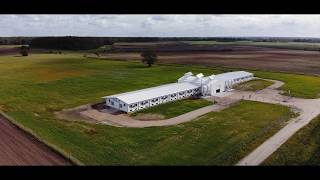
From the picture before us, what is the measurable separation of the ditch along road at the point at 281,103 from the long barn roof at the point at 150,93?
2.48 meters

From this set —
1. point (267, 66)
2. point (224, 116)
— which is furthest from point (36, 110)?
point (267, 66)

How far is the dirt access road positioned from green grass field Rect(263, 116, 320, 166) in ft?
17.2

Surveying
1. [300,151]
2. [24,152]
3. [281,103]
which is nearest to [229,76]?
[281,103]

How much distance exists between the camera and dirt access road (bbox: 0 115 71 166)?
7816 millimetres

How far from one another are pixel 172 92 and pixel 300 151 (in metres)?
7.44

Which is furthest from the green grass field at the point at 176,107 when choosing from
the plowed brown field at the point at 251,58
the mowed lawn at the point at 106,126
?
the plowed brown field at the point at 251,58

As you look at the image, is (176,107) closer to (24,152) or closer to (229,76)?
(229,76)

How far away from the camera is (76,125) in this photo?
448 inches

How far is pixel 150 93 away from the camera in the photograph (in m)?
14.9

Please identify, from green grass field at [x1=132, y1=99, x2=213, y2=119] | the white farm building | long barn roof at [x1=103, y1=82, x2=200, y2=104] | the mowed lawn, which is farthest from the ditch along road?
long barn roof at [x1=103, y1=82, x2=200, y2=104]

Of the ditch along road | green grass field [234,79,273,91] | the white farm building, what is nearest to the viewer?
the ditch along road

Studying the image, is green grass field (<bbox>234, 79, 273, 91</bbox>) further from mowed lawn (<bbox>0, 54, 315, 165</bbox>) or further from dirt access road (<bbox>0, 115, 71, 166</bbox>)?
dirt access road (<bbox>0, 115, 71, 166</bbox>)

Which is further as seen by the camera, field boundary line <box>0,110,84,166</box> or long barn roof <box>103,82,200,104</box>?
long barn roof <box>103,82,200,104</box>
